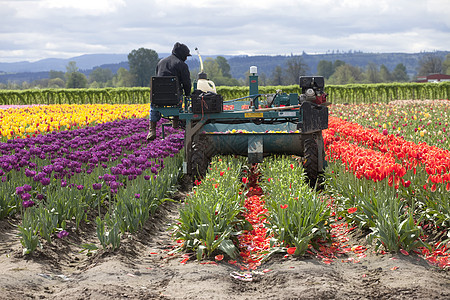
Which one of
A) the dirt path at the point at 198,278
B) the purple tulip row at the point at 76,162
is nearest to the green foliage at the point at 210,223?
the dirt path at the point at 198,278

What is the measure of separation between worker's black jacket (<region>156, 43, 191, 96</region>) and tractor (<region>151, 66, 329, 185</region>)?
23.2 inches

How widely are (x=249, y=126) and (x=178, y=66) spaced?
1850 mm

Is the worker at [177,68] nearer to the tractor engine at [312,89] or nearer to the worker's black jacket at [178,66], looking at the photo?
the worker's black jacket at [178,66]

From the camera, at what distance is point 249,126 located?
9.74m

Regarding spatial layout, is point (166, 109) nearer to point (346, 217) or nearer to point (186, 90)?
point (186, 90)

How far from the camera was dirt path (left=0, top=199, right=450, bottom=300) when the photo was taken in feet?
14.7

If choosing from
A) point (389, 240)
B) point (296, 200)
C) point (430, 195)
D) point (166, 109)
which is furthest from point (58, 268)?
point (166, 109)

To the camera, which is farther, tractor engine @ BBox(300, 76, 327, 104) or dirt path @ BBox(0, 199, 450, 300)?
tractor engine @ BBox(300, 76, 327, 104)

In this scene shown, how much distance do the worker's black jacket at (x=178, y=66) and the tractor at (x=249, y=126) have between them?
0.59 metres

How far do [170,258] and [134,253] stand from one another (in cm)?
41

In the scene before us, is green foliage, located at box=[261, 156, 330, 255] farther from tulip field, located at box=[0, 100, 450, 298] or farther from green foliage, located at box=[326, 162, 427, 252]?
green foliage, located at box=[326, 162, 427, 252]

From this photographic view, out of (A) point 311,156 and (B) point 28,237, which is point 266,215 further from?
(B) point 28,237

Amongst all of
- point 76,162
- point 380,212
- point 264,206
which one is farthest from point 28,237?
point 380,212

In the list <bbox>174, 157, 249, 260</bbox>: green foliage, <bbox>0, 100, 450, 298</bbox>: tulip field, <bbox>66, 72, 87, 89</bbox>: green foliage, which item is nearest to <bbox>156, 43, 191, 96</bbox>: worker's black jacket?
<bbox>0, 100, 450, 298</bbox>: tulip field
